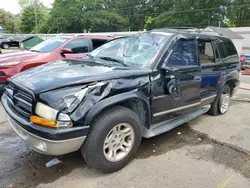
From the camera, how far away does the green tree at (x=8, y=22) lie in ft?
215

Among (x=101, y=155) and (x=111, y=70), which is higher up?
(x=111, y=70)

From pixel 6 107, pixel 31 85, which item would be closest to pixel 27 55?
pixel 6 107

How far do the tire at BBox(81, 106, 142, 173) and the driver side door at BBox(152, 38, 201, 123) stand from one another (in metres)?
0.49

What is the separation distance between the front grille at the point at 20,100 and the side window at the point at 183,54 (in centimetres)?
198

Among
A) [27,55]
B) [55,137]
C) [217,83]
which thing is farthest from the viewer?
[27,55]

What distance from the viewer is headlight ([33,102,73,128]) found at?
93.3 inches

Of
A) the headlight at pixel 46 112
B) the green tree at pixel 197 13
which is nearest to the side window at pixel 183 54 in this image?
the headlight at pixel 46 112

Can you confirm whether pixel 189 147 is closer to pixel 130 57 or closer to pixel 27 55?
pixel 130 57

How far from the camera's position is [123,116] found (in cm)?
278

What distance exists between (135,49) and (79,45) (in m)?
3.70

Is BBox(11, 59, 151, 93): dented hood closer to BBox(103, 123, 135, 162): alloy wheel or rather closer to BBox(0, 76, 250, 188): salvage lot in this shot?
BBox(103, 123, 135, 162): alloy wheel

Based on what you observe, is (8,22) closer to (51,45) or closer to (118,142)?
(51,45)

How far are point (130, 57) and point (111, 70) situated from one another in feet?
2.25

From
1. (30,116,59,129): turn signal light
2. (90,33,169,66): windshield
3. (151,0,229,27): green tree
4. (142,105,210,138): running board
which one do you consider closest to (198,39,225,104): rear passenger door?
(142,105,210,138): running board
